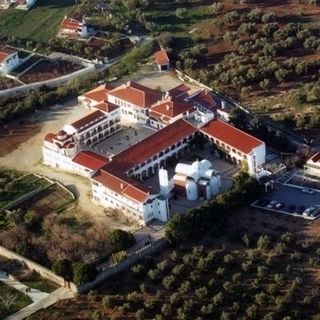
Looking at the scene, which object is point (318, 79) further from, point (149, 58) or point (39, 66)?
point (39, 66)

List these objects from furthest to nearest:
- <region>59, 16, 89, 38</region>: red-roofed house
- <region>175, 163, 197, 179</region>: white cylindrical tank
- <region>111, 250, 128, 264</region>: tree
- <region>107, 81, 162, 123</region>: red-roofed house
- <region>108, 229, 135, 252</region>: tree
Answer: <region>59, 16, 89, 38</region>: red-roofed house → <region>107, 81, 162, 123</region>: red-roofed house → <region>175, 163, 197, 179</region>: white cylindrical tank → <region>108, 229, 135, 252</region>: tree → <region>111, 250, 128, 264</region>: tree

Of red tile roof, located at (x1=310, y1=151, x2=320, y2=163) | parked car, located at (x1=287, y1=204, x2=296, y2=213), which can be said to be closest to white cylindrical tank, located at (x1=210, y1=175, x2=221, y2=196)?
parked car, located at (x1=287, y1=204, x2=296, y2=213)

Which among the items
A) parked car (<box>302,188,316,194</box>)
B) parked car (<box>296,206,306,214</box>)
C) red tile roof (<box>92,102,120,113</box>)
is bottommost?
parked car (<box>296,206,306,214</box>)

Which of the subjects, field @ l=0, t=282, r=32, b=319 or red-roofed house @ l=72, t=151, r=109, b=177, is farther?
red-roofed house @ l=72, t=151, r=109, b=177

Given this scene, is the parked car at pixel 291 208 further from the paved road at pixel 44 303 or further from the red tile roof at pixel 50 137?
the red tile roof at pixel 50 137

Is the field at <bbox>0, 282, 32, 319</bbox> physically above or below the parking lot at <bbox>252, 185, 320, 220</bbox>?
below

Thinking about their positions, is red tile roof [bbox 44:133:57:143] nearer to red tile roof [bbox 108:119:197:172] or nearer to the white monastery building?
the white monastery building

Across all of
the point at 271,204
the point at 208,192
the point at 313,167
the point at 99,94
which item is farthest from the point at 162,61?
the point at 271,204

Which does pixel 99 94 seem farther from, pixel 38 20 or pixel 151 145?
pixel 38 20

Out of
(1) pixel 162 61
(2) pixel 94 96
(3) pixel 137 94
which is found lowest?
(2) pixel 94 96
